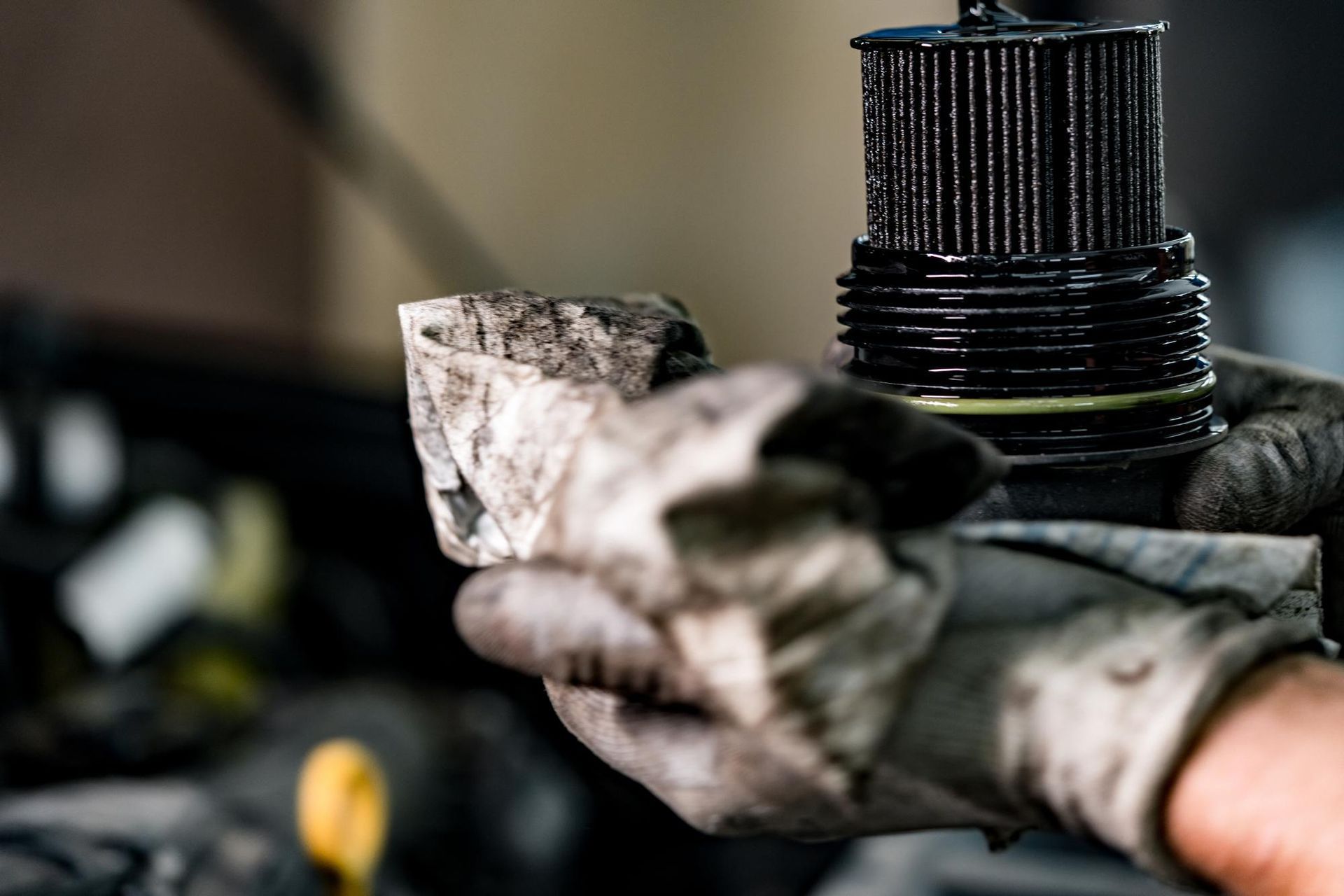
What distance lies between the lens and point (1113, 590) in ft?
1.77

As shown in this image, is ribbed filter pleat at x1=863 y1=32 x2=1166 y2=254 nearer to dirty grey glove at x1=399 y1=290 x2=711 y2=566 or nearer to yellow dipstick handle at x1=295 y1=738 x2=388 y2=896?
dirty grey glove at x1=399 y1=290 x2=711 y2=566

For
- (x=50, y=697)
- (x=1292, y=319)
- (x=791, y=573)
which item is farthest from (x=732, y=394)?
(x=1292, y=319)

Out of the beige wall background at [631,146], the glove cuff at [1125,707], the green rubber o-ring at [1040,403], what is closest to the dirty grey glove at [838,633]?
the glove cuff at [1125,707]

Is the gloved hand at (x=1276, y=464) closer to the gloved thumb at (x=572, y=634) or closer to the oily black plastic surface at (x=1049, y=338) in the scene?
the oily black plastic surface at (x=1049, y=338)

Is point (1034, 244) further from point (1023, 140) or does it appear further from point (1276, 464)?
point (1276, 464)

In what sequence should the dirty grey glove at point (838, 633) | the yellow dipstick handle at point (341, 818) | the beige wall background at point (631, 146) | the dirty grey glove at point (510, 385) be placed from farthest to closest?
the beige wall background at point (631, 146), the yellow dipstick handle at point (341, 818), the dirty grey glove at point (510, 385), the dirty grey glove at point (838, 633)

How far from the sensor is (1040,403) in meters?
0.64

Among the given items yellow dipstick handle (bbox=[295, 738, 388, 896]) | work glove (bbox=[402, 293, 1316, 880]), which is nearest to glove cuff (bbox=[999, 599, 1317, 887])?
work glove (bbox=[402, 293, 1316, 880])

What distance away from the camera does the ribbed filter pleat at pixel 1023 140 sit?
0.64 metres

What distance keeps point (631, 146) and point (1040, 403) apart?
2277 mm

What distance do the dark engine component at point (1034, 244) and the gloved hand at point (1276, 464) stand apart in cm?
5

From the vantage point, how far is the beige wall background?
106 inches

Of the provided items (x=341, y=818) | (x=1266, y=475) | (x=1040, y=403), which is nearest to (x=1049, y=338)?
(x=1040, y=403)

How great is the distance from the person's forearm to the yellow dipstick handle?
823 mm
